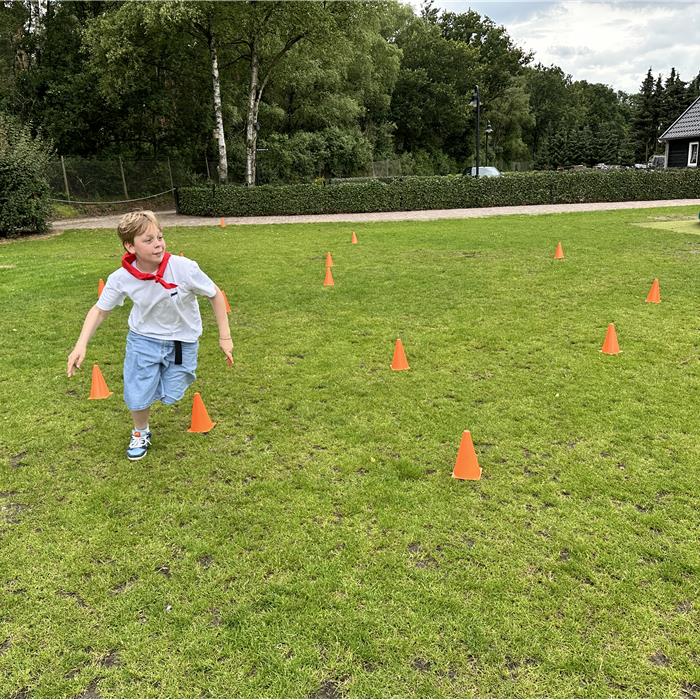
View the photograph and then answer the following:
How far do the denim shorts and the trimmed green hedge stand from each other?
1920 cm

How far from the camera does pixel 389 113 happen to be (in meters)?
52.2

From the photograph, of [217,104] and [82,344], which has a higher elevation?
[217,104]

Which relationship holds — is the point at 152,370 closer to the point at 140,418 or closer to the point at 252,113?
the point at 140,418

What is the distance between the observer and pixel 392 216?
67.9 ft

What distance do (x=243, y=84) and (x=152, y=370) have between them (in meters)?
28.8

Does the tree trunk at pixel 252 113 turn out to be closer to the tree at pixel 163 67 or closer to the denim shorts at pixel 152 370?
the tree at pixel 163 67

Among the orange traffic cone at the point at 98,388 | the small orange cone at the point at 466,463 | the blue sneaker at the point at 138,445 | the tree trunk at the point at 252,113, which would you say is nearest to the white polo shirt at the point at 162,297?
the blue sneaker at the point at 138,445

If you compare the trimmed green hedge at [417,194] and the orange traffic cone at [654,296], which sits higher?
the trimmed green hedge at [417,194]

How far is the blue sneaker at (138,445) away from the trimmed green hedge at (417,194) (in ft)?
62.9

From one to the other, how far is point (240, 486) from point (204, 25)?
22.9 metres

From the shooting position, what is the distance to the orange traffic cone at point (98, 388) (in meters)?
5.07

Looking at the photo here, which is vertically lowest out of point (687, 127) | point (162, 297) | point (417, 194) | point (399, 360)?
point (399, 360)

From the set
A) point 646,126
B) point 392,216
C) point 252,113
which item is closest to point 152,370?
point 392,216

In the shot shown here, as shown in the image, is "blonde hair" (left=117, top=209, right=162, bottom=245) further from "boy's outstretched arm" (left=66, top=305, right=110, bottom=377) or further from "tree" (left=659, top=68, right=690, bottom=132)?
"tree" (left=659, top=68, right=690, bottom=132)
